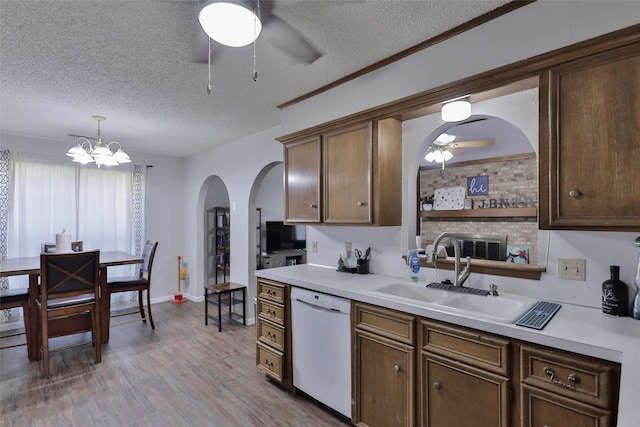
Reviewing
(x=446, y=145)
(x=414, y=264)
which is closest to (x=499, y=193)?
(x=446, y=145)

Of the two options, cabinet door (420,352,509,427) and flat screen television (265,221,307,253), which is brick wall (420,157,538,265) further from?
cabinet door (420,352,509,427)

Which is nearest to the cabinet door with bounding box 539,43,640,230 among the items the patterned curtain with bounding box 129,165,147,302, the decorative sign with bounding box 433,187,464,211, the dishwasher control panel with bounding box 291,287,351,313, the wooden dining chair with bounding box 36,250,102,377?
the dishwasher control panel with bounding box 291,287,351,313

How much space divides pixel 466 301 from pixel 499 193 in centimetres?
350

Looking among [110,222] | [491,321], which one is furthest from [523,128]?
[110,222]

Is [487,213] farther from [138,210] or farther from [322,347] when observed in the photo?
[138,210]

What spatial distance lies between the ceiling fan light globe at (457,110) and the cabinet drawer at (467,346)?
1218mm

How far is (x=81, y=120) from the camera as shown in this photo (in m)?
3.48

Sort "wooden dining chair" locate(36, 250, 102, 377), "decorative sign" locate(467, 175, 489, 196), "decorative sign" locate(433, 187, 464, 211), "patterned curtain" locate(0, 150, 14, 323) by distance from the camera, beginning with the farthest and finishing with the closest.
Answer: "decorative sign" locate(433, 187, 464, 211) < "decorative sign" locate(467, 175, 489, 196) < "patterned curtain" locate(0, 150, 14, 323) < "wooden dining chair" locate(36, 250, 102, 377)

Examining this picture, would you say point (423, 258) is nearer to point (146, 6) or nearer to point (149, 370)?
point (146, 6)

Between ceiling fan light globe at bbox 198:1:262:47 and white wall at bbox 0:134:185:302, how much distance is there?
4.52 m

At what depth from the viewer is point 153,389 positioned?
2.62m

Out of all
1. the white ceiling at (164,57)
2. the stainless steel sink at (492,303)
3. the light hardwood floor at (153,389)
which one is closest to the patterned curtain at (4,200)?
the white ceiling at (164,57)

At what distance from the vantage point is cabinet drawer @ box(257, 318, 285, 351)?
2549mm

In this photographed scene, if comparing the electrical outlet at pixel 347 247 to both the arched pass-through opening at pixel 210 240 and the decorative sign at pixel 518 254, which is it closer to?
the decorative sign at pixel 518 254
